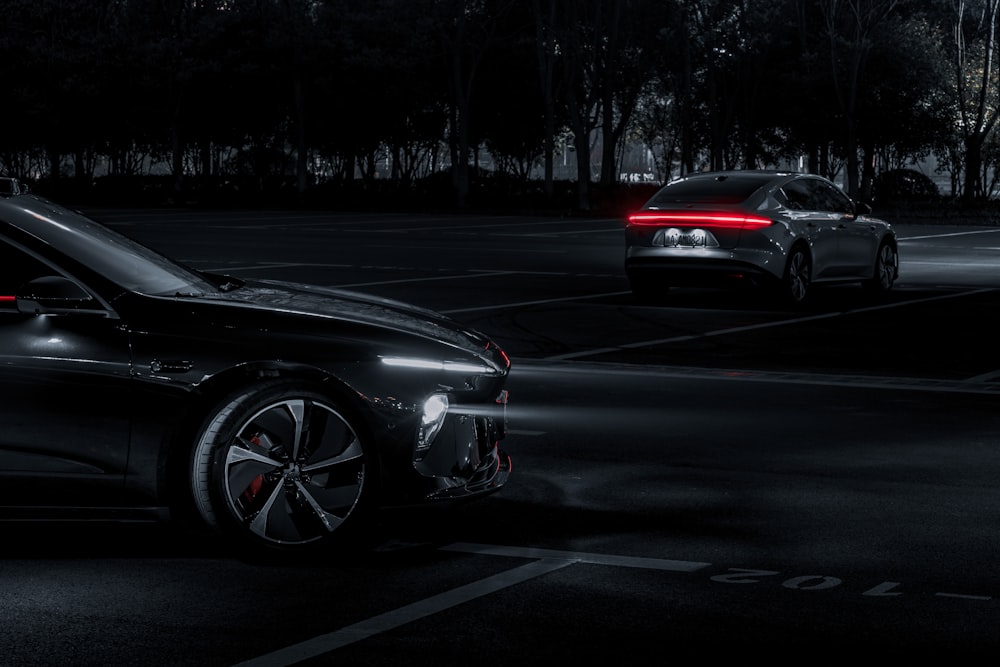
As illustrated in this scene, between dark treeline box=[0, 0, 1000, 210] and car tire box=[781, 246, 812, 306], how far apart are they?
3402 centimetres

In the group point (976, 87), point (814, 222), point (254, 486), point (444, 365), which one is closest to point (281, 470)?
point (254, 486)

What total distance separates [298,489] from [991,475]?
3804 mm

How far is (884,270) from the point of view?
21.3 m

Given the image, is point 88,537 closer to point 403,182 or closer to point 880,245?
point 880,245

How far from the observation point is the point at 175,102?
67.9 m

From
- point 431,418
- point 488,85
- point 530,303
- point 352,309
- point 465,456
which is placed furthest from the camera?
point 488,85

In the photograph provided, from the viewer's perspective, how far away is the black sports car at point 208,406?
663 centimetres

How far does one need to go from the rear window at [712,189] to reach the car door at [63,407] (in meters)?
13.0

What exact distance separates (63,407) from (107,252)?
0.94 meters

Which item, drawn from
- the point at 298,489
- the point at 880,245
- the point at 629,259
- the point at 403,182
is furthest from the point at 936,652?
the point at 403,182

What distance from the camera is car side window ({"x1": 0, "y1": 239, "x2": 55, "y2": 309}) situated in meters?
6.93

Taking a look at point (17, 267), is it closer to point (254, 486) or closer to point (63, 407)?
point (63, 407)

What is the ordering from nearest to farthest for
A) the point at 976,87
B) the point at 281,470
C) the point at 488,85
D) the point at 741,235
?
the point at 281,470, the point at 741,235, the point at 976,87, the point at 488,85

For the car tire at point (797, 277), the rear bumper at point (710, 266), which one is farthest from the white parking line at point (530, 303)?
the car tire at point (797, 277)
